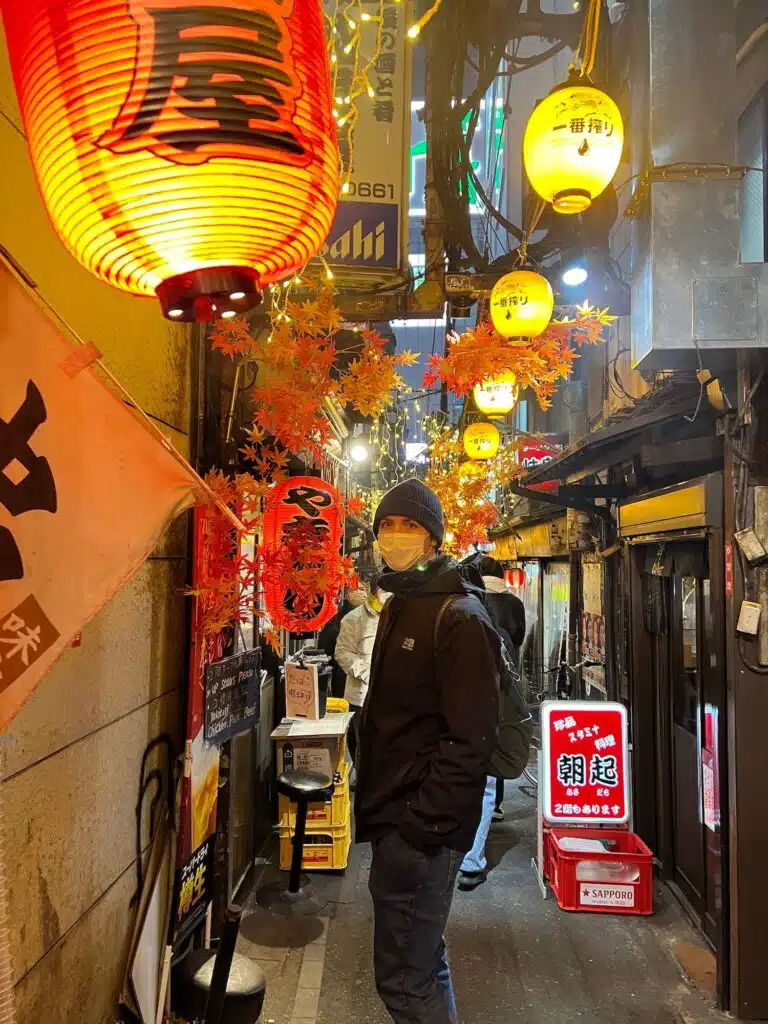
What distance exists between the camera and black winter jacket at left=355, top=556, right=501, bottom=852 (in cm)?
329

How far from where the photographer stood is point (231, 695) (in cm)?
483

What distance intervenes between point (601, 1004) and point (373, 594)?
5350 millimetres

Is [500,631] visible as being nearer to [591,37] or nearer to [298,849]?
[298,849]

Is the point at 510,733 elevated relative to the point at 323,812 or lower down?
elevated

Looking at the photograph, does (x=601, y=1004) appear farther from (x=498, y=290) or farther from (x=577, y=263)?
(x=577, y=263)

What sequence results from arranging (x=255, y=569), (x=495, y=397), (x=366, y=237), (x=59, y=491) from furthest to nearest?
(x=495, y=397) < (x=366, y=237) < (x=255, y=569) < (x=59, y=491)

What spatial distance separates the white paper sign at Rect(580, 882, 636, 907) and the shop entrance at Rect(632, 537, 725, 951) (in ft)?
2.10

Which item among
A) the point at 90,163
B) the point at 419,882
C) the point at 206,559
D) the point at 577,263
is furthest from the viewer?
the point at 577,263

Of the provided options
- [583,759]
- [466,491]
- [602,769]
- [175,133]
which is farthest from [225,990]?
[466,491]

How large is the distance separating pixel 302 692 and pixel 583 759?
282cm

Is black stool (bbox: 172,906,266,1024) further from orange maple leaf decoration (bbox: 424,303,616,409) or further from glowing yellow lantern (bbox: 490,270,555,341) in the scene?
glowing yellow lantern (bbox: 490,270,555,341)

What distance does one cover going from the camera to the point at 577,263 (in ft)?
24.6

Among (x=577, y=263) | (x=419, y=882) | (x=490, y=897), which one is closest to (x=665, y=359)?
(x=577, y=263)

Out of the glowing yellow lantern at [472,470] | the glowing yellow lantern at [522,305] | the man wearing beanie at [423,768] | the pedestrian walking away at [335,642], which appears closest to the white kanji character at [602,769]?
the man wearing beanie at [423,768]
